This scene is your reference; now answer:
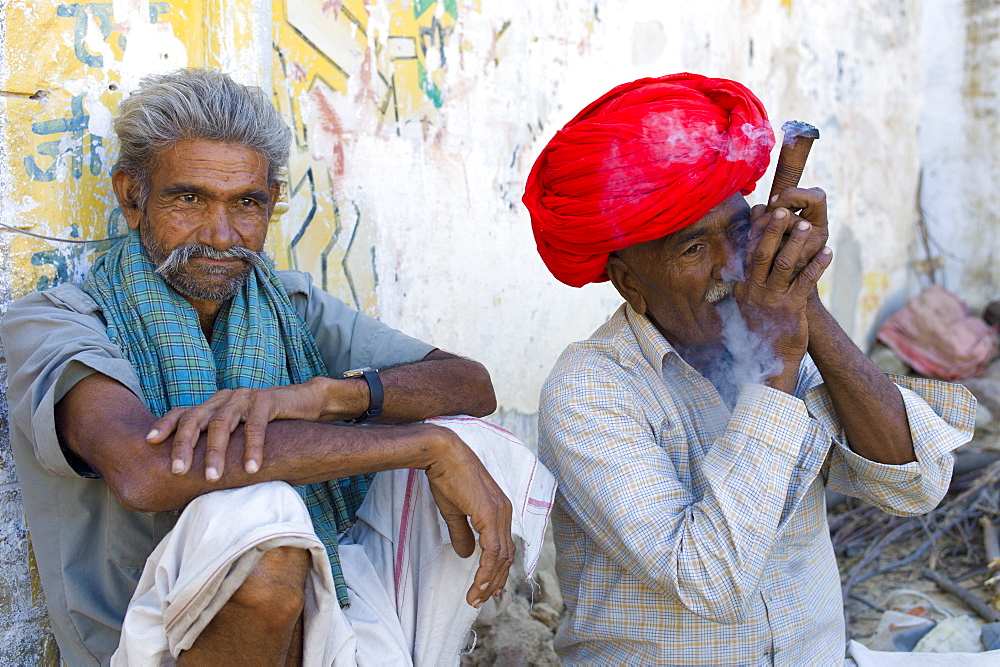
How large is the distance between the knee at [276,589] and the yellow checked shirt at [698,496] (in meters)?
0.71

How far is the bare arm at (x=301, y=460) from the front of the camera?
66.7 inches

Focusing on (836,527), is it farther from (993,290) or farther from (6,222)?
(993,290)

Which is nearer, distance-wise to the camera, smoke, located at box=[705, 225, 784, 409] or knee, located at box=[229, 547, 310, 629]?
knee, located at box=[229, 547, 310, 629]

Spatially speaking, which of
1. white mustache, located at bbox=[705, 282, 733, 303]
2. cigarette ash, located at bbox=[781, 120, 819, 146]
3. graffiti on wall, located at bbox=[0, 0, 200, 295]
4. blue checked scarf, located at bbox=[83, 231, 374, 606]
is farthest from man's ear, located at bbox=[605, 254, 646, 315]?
graffiti on wall, located at bbox=[0, 0, 200, 295]

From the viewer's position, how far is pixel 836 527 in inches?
176

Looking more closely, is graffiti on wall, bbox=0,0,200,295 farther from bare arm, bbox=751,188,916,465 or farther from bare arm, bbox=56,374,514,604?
bare arm, bbox=751,188,916,465

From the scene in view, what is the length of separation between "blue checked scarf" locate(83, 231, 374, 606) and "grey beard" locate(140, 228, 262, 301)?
20mm

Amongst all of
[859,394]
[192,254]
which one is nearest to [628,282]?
[859,394]

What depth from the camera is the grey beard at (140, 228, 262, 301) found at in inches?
84.9

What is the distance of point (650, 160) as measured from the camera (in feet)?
6.86

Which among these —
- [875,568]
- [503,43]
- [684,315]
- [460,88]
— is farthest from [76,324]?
[875,568]

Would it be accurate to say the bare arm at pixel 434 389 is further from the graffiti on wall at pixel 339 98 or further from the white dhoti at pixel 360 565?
the graffiti on wall at pixel 339 98

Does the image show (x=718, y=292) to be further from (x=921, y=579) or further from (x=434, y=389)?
(x=921, y=579)

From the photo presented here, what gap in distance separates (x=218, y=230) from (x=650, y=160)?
3.47 feet
